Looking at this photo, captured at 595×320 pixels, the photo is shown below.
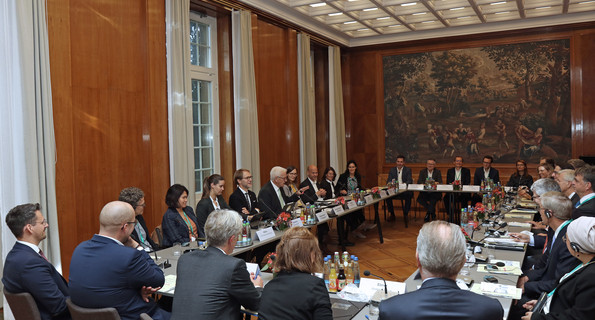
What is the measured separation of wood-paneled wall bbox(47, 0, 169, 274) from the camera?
5.77 metres

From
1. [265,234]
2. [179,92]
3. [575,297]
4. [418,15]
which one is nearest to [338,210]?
[265,234]

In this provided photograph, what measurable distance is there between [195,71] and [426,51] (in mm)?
6769

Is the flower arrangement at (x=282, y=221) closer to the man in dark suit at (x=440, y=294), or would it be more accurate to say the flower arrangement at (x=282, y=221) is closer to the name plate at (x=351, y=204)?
the name plate at (x=351, y=204)

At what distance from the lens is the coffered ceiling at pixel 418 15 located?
9711mm

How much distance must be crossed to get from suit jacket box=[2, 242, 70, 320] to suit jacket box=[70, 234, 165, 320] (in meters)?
0.29

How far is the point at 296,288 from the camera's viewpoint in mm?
2424

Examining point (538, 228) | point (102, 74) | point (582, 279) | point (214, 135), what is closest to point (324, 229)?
point (214, 135)

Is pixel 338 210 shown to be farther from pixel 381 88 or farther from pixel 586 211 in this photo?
pixel 381 88

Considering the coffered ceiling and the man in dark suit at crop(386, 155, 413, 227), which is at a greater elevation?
the coffered ceiling

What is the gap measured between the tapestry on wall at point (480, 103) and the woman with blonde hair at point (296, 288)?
10.6 metres

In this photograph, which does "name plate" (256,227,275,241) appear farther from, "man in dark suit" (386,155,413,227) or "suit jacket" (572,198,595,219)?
"man in dark suit" (386,155,413,227)

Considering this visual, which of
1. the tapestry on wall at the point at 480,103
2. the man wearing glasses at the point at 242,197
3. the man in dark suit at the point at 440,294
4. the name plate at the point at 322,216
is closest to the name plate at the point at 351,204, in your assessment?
the name plate at the point at 322,216

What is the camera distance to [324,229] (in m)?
8.36

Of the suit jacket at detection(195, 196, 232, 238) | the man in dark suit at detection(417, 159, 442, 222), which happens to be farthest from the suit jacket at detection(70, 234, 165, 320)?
the man in dark suit at detection(417, 159, 442, 222)
